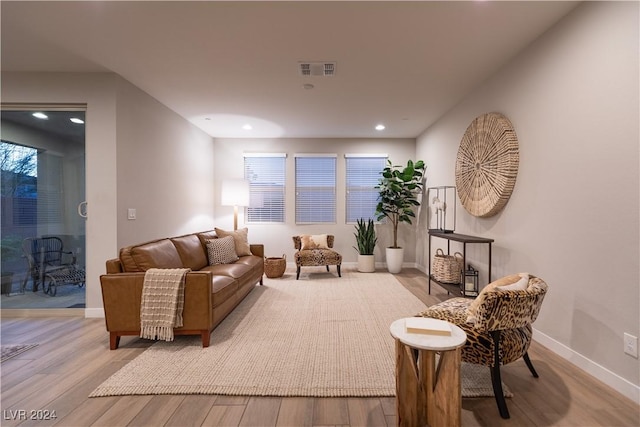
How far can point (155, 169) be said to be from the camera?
3732mm

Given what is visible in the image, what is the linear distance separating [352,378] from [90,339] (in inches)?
94.0

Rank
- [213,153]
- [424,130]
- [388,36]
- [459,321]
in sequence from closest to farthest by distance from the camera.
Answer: [459,321] → [388,36] → [424,130] → [213,153]

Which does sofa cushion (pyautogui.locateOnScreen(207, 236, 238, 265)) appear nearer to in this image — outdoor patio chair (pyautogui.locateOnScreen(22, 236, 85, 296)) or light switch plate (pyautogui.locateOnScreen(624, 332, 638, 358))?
outdoor patio chair (pyautogui.locateOnScreen(22, 236, 85, 296))

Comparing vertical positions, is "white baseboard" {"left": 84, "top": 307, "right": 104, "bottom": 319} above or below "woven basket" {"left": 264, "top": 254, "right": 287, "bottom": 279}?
below

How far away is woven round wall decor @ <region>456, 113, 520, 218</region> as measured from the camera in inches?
107

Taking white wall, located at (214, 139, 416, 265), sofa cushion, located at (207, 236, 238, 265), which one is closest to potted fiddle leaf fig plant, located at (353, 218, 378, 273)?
white wall, located at (214, 139, 416, 265)

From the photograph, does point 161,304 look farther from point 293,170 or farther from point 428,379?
point 293,170

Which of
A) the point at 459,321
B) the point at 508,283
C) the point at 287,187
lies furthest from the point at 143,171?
the point at 508,283

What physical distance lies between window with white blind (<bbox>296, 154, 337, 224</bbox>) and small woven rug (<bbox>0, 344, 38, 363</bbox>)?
4.06m

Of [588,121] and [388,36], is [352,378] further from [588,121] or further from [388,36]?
[388,36]

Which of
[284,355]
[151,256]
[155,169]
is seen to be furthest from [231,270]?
[155,169]

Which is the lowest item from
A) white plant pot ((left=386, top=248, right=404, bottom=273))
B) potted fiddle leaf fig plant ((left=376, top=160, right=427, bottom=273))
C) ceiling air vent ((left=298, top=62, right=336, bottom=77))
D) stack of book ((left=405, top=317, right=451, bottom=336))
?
white plant pot ((left=386, top=248, right=404, bottom=273))

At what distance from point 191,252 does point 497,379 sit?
3.14m

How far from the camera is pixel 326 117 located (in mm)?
4434
